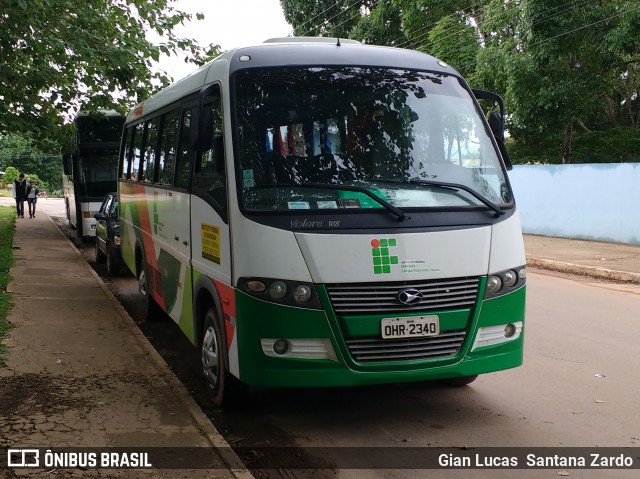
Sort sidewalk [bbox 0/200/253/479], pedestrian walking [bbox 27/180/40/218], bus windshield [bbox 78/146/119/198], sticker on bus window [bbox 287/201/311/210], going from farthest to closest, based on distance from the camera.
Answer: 1. pedestrian walking [bbox 27/180/40/218]
2. bus windshield [bbox 78/146/119/198]
3. sticker on bus window [bbox 287/201/311/210]
4. sidewalk [bbox 0/200/253/479]

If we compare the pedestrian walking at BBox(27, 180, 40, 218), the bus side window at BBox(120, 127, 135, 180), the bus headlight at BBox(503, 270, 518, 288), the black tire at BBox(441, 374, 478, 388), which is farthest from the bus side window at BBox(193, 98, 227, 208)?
the pedestrian walking at BBox(27, 180, 40, 218)

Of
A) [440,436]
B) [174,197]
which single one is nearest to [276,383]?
[440,436]

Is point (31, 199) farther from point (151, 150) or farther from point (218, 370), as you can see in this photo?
point (218, 370)

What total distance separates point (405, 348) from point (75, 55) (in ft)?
33.9

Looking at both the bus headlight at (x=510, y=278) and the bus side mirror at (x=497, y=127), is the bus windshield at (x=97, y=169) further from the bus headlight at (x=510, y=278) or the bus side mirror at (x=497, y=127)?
the bus headlight at (x=510, y=278)

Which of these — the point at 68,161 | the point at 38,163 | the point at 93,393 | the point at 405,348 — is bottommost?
the point at 93,393

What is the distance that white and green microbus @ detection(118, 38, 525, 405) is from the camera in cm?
455

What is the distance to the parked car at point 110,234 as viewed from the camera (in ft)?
40.9

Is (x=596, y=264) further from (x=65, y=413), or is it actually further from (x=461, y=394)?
(x=65, y=413)

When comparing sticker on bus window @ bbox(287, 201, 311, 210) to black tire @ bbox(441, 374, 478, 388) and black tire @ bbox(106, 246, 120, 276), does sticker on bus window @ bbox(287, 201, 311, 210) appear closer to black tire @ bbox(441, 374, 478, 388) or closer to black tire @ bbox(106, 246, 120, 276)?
black tire @ bbox(441, 374, 478, 388)

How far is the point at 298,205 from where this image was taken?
4.69 m

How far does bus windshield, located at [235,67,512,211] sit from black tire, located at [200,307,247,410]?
3.66 ft

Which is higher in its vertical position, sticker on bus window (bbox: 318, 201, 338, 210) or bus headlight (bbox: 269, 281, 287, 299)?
sticker on bus window (bbox: 318, 201, 338, 210)

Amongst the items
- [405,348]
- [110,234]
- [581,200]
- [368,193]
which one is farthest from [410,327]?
[581,200]
